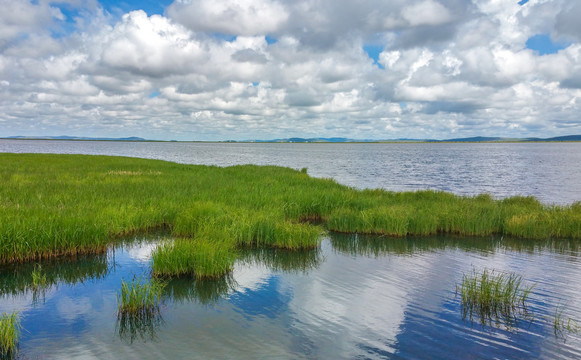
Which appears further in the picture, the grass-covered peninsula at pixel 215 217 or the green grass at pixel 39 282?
the grass-covered peninsula at pixel 215 217

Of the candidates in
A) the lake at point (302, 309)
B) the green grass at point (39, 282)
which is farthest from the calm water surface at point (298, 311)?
the green grass at point (39, 282)

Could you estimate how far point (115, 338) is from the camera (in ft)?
24.3

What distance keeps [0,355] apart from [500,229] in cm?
1963

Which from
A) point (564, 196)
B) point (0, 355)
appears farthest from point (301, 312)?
point (564, 196)

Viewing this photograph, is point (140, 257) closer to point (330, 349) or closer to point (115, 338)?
point (115, 338)

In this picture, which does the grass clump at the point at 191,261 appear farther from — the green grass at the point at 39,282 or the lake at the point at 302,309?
the green grass at the point at 39,282

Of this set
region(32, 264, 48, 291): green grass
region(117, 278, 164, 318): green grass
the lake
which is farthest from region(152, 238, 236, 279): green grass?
region(32, 264, 48, 291): green grass

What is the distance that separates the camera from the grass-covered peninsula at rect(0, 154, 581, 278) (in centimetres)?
1148

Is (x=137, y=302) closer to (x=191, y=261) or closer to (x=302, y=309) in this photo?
(x=191, y=261)

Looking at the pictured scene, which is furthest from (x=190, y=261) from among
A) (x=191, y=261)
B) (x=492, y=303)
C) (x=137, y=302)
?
(x=492, y=303)

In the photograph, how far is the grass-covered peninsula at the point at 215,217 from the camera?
452 inches

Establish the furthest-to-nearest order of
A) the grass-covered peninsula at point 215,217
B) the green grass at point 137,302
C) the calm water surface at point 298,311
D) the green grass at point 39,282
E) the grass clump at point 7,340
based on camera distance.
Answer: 1. the grass-covered peninsula at point 215,217
2. the green grass at point 39,282
3. the green grass at point 137,302
4. the calm water surface at point 298,311
5. the grass clump at point 7,340

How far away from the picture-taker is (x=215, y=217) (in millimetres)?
15570

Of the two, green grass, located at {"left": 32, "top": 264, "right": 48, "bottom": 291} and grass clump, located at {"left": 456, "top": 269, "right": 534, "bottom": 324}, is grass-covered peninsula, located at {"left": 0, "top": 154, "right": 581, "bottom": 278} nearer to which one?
green grass, located at {"left": 32, "top": 264, "right": 48, "bottom": 291}
